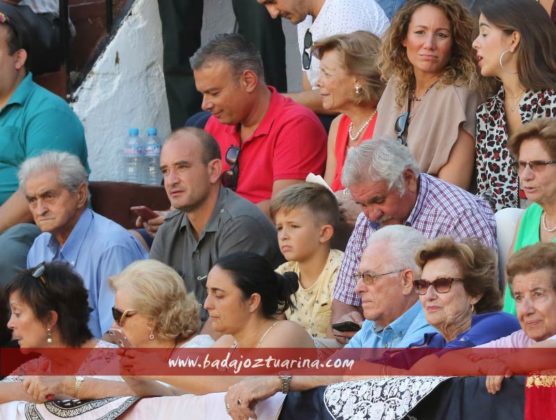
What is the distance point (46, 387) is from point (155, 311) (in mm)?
648

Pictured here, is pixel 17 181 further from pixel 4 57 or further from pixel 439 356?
pixel 439 356

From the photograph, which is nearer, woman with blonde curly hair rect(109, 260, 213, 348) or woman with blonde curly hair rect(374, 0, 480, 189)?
woman with blonde curly hair rect(109, 260, 213, 348)

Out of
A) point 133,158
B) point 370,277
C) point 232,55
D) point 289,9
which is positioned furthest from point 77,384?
point 133,158

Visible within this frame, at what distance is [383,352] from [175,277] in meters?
1.17

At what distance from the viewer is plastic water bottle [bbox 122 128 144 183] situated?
9680 mm

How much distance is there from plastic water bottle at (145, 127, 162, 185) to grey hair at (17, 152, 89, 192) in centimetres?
168

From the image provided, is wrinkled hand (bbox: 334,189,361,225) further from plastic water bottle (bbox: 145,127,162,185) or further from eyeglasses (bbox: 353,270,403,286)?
A: plastic water bottle (bbox: 145,127,162,185)

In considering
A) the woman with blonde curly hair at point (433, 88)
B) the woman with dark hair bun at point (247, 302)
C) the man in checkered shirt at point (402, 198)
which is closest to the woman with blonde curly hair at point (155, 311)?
the woman with dark hair bun at point (247, 302)

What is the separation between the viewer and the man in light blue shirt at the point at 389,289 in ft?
20.6

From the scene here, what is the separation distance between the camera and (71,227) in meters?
7.92

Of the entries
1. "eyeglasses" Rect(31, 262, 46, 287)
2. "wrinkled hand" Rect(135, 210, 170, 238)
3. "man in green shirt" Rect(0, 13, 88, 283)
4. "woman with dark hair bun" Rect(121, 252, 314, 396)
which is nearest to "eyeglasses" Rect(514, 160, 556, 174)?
"woman with dark hair bun" Rect(121, 252, 314, 396)

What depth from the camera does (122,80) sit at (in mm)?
9867

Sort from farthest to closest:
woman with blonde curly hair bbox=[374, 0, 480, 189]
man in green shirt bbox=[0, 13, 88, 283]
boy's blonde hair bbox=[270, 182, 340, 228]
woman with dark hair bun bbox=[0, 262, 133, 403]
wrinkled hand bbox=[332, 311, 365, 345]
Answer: man in green shirt bbox=[0, 13, 88, 283], woman with blonde curly hair bbox=[374, 0, 480, 189], boy's blonde hair bbox=[270, 182, 340, 228], woman with dark hair bun bbox=[0, 262, 133, 403], wrinkled hand bbox=[332, 311, 365, 345]

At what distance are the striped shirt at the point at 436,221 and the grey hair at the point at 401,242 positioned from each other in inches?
11.5
